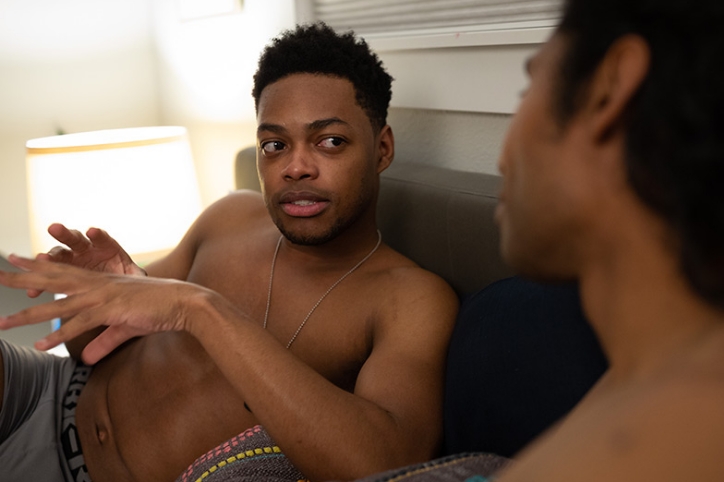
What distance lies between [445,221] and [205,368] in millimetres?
519

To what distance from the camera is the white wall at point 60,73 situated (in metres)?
2.91

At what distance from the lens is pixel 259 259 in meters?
1.59

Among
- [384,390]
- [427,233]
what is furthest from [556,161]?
[427,233]

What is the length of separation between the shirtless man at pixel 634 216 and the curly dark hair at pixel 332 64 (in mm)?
851

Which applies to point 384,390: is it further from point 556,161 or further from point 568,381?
point 556,161

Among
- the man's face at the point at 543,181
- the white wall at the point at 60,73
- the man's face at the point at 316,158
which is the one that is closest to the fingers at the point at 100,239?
the man's face at the point at 316,158

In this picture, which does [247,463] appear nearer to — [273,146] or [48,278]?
[48,278]

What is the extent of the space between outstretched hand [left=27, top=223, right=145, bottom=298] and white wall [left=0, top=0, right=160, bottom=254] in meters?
1.71

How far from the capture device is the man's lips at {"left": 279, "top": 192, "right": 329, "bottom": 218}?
55.0 inches

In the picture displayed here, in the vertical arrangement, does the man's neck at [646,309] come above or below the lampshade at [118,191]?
above

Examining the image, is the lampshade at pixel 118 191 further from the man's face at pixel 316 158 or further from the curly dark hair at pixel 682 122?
the curly dark hair at pixel 682 122

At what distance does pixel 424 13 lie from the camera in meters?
1.72

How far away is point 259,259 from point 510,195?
99 cm

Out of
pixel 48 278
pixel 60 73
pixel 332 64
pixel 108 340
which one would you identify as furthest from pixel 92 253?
pixel 60 73
